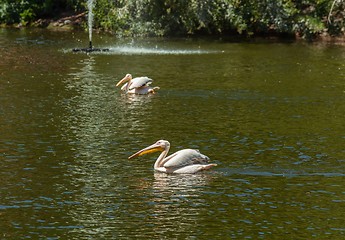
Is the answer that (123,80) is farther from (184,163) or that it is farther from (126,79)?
(184,163)

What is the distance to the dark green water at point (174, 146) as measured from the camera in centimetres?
1964

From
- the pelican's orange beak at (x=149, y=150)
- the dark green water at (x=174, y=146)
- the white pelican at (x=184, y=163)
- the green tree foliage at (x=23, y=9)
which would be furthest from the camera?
the green tree foliage at (x=23, y=9)

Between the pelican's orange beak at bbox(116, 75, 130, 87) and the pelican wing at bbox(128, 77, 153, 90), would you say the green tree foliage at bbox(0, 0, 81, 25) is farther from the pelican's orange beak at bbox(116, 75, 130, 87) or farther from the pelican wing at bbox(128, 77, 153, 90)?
the pelican wing at bbox(128, 77, 153, 90)

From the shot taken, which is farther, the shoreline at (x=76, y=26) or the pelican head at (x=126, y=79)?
the shoreline at (x=76, y=26)

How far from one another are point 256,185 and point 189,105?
39.3 feet

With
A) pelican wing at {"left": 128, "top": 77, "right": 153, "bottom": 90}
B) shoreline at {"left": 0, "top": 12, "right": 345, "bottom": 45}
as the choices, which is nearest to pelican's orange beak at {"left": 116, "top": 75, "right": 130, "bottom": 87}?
pelican wing at {"left": 128, "top": 77, "right": 153, "bottom": 90}

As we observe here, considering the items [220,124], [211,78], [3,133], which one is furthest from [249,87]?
[3,133]

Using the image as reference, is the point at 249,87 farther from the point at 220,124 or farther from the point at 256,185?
the point at 256,185

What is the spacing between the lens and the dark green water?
773 inches

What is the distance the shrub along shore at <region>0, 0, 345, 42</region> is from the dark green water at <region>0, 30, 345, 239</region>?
870 centimetres

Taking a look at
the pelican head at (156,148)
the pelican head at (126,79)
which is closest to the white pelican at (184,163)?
the pelican head at (156,148)

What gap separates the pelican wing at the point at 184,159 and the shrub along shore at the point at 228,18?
32916mm

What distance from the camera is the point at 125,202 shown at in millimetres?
20953

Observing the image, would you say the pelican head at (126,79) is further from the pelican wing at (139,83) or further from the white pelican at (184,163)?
the white pelican at (184,163)
